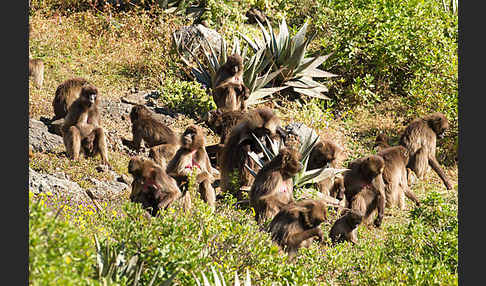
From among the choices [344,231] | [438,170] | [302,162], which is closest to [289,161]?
[344,231]

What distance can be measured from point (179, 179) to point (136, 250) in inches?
128

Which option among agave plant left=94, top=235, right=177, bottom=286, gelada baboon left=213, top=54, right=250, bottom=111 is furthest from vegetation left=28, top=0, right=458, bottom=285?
gelada baboon left=213, top=54, right=250, bottom=111

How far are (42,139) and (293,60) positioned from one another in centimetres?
644

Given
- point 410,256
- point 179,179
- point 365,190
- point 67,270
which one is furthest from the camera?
point 365,190

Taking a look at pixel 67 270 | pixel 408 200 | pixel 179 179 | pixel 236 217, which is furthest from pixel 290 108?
pixel 67 270

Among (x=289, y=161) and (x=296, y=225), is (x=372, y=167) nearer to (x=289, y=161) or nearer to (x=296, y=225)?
(x=289, y=161)

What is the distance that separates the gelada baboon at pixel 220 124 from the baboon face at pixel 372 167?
267 centimetres

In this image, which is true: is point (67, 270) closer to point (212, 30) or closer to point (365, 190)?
point (365, 190)

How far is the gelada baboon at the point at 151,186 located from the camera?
8367 mm

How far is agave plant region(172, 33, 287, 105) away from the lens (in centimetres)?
1448

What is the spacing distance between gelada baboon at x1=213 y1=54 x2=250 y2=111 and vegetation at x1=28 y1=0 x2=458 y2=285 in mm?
822

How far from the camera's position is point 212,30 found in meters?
16.6

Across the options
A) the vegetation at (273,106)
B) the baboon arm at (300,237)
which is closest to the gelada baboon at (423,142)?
the vegetation at (273,106)

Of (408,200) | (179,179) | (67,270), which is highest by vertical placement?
(67,270)
